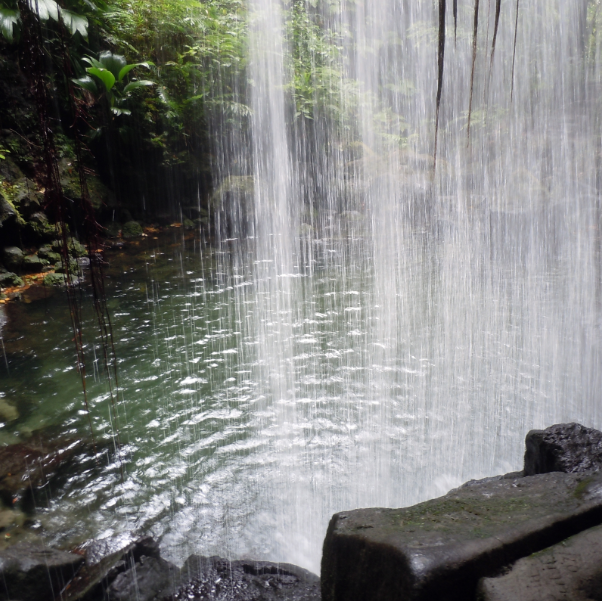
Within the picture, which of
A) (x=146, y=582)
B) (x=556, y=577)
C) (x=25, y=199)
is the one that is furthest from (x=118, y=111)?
(x=556, y=577)

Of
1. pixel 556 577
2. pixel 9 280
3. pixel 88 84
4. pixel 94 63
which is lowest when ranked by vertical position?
pixel 556 577

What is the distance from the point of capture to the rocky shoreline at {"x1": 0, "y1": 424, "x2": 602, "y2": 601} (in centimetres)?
147

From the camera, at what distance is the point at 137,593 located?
8.75ft

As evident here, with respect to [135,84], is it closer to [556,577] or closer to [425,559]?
[425,559]

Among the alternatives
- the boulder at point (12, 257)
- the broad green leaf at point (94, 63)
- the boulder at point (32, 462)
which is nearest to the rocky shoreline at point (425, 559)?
the boulder at point (32, 462)

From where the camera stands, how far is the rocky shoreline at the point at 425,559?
1472 mm

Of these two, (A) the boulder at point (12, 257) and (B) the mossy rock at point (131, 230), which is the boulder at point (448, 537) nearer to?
(A) the boulder at point (12, 257)

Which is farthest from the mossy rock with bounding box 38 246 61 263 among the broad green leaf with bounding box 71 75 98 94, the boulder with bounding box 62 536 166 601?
the boulder with bounding box 62 536 166 601

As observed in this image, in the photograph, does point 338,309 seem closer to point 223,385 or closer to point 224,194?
point 223,385

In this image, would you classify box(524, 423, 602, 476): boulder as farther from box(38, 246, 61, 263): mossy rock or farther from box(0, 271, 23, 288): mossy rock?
box(38, 246, 61, 263): mossy rock

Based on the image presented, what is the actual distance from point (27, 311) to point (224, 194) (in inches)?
320

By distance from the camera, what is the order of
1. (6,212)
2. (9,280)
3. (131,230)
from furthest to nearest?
(131,230) < (6,212) < (9,280)

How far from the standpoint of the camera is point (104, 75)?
448 inches

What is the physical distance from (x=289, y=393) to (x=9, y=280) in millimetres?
6861
